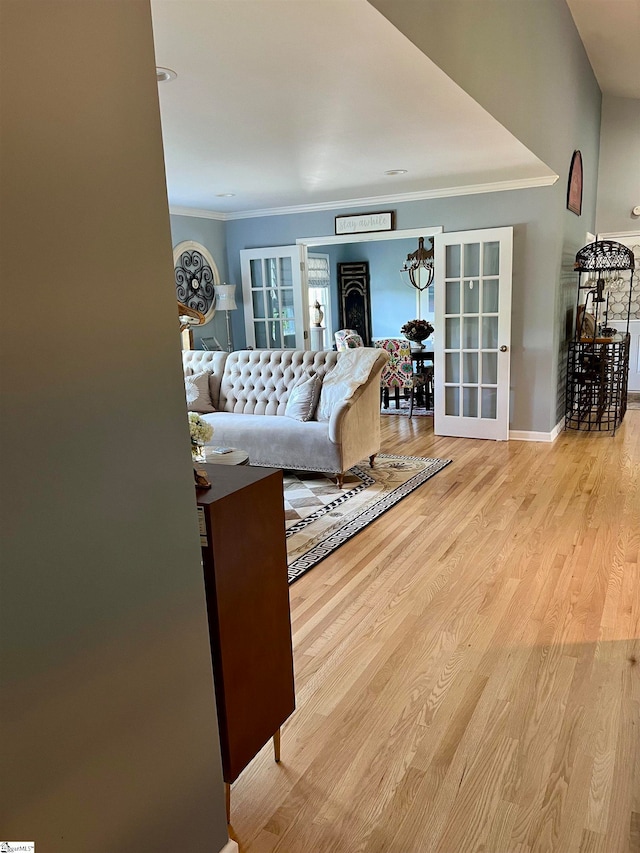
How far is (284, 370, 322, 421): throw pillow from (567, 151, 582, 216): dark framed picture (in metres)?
3.22

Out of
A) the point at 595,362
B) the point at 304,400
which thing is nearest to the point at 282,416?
the point at 304,400

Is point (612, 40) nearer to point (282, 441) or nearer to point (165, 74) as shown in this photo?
point (282, 441)

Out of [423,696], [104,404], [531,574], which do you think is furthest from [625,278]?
[104,404]

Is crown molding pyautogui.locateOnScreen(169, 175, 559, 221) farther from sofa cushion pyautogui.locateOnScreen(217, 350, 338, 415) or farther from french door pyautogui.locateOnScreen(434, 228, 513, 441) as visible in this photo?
sofa cushion pyautogui.locateOnScreen(217, 350, 338, 415)

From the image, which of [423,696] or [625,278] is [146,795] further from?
[625,278]

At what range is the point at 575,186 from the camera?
626 cm

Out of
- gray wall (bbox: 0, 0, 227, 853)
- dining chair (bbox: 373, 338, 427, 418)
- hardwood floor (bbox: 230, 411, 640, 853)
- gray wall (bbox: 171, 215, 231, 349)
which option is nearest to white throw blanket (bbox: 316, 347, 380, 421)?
hardwood floor (bbox: 230, 411, 640, 853)

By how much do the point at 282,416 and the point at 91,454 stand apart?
391 centimetres

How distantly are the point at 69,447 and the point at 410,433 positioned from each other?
18.2 feet

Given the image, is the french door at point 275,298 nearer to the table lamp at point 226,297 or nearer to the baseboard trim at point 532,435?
the table lamp at point 226,297

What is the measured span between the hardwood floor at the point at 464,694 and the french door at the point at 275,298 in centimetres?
370

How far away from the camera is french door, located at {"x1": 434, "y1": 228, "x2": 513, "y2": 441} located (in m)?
5.79

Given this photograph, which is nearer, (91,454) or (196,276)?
(91,454)

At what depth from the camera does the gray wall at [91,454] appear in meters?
0.99
